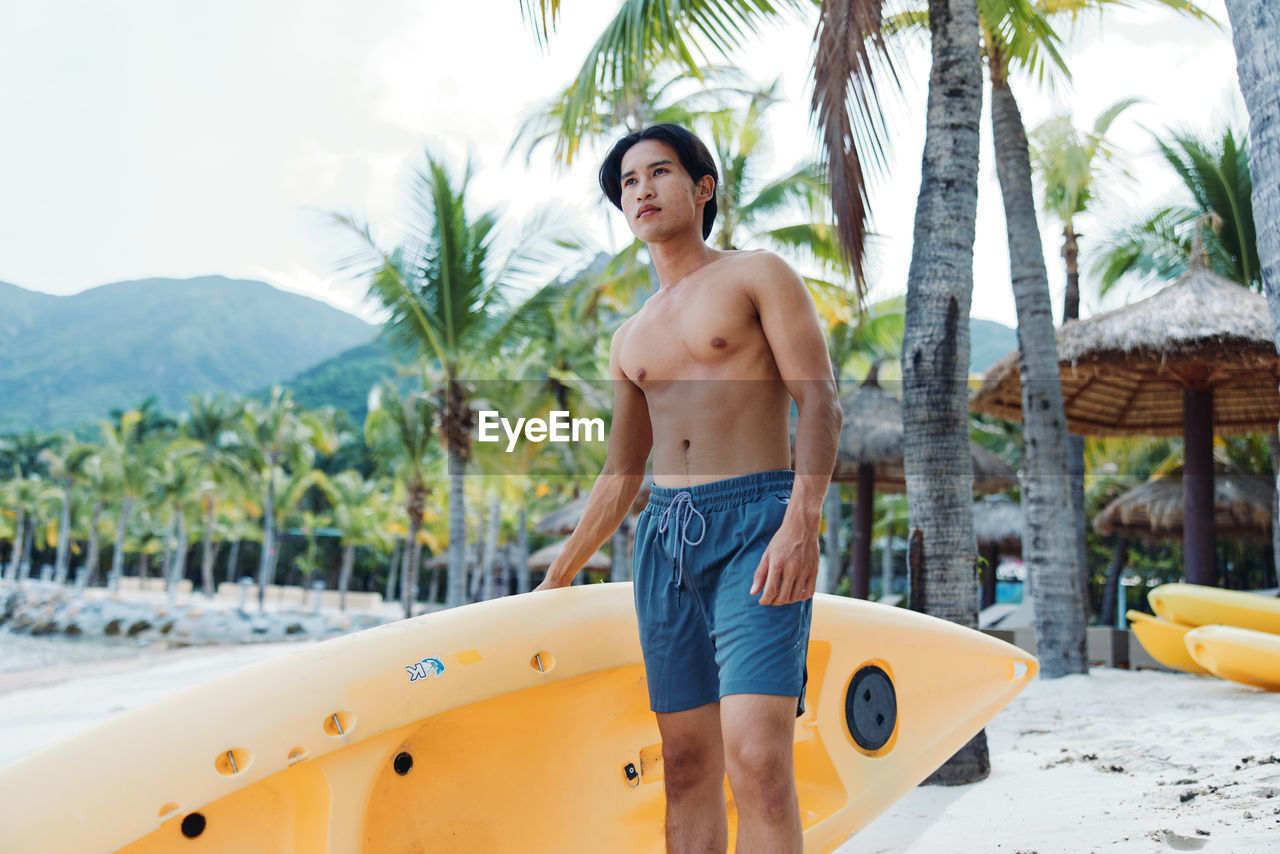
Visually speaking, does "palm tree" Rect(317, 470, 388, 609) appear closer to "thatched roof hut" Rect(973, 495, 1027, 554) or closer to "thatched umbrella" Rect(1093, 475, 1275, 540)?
"thatched roof hut" Rect(973, 495, 1027, 554)

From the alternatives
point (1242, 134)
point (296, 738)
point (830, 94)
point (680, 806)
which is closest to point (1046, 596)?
point (830, 94)

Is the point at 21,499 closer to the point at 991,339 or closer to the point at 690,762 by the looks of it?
the point at 690,762

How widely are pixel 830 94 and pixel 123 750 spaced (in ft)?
12.9

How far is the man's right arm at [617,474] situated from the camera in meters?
2.07

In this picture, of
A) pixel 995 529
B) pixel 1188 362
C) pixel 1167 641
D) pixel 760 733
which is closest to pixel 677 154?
pixel 760 733

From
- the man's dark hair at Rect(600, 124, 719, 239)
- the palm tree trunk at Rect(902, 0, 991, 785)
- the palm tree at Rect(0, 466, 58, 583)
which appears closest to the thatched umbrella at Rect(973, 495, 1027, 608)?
the palm tree trunk at Rect(902, 0, 991, 785)

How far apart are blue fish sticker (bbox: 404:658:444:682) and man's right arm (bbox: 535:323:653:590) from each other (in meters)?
0.35

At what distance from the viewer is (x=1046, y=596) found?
258 inches

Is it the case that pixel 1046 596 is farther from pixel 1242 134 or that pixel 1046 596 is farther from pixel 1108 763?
pixel 1242 134

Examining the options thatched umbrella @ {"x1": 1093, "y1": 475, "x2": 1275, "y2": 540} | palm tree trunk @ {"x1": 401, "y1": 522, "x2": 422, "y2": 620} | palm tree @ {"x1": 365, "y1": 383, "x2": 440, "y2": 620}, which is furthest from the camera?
palm tree trunk @ {"x1": 401, "y1": 522, "x2": 422, "y2": 620}

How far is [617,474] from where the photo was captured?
2.11 meters

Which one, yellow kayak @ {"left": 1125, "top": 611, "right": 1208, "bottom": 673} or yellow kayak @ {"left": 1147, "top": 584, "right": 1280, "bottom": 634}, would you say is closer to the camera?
yellow kayak @ {"left": 1147, "top": 584, "right": 1280, "bottom": 634}

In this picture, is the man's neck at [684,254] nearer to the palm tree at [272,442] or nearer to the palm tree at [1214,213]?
the palm tree at [1214,213]

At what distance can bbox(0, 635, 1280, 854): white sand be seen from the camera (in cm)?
253
